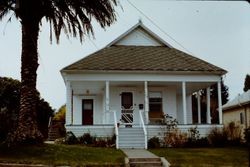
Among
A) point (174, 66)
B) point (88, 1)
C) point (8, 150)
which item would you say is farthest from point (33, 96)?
point (174, 66)

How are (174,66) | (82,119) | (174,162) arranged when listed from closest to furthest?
1. (174,162)
2. (174,66)
3. (82,119)

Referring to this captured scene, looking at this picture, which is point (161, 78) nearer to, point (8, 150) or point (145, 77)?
point (145, 77)

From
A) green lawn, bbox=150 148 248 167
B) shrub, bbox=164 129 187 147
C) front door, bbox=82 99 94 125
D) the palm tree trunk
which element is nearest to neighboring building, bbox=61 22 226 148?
front door, bbox=82 99 94 125

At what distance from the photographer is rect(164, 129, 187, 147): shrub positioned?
22.7 meters

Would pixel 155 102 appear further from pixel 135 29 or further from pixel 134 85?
pixel 135 29

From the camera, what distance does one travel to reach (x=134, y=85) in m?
27.6

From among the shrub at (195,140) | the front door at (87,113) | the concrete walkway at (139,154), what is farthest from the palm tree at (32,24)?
the front door at (87,113)

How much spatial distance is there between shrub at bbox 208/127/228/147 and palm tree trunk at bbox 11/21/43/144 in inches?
390

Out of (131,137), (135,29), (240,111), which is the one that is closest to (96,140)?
(131,137)

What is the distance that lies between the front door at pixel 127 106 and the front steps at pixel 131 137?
156 inches

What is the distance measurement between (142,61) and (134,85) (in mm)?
1792

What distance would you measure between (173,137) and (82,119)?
9362 millimetres

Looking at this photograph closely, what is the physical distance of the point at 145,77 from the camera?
25.2m

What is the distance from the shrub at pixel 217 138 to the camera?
23344 millimetres
